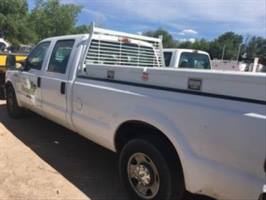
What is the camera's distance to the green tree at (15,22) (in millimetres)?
31438

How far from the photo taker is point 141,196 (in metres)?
3.29

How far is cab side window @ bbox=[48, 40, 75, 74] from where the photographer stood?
4.68 metres

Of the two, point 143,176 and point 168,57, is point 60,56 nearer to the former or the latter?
point 143,176

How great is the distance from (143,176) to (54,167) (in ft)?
5.70

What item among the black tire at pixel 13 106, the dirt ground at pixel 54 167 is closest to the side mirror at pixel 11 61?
the black tire at pixel 13 106

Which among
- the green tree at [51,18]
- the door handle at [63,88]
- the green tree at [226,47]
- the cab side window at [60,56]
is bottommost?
the green tree at [226,47]

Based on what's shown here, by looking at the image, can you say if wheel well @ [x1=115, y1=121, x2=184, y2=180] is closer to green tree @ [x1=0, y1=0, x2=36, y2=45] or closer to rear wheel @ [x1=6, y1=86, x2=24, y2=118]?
rear wheel @ [x1=6, y1=86, x2=24, y2=118]

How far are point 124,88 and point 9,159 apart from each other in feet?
7.96

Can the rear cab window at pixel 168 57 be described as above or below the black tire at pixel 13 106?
above

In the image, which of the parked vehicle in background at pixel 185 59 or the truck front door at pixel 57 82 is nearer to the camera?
the truck front door at pixel 57 82

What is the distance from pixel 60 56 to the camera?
16.2ft

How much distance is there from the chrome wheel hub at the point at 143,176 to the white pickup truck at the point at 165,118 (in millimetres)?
10

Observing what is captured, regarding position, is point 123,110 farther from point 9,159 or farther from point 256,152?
point 9,159

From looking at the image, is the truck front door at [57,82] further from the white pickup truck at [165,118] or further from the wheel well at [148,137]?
the wheel well at [148,137]
